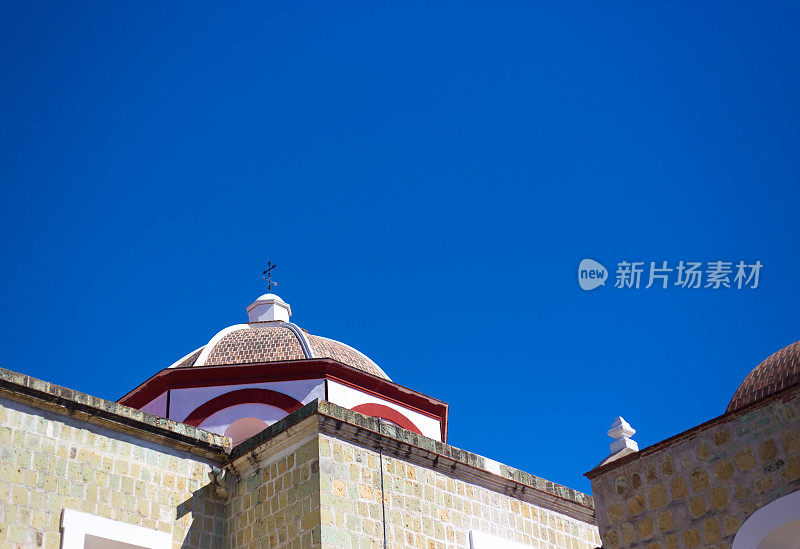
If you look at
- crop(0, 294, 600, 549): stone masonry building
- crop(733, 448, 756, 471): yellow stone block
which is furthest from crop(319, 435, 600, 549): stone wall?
crop(733, 448, 756, 471): yellow stone block

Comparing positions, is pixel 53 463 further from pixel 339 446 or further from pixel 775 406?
pixel 775 406

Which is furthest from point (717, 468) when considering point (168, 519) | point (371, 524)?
point (168, 519)

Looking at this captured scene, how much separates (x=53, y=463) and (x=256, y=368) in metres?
5.07

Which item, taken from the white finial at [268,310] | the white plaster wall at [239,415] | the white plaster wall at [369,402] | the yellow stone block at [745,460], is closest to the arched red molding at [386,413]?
the white plaster wall at [369,402]

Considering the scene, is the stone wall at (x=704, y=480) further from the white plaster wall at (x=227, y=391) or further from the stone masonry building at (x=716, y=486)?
the white plaster wall at (x=227, y=391)

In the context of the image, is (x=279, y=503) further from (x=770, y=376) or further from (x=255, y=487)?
(x=770, y=376)

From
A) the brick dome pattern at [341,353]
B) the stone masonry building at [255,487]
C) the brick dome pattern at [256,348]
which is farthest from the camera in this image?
the brick dome pattern at [341,353]

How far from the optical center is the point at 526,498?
8477 mm

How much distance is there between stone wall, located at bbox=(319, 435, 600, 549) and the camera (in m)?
7.02

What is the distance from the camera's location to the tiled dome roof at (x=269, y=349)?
12156mm

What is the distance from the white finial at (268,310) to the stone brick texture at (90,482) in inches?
248

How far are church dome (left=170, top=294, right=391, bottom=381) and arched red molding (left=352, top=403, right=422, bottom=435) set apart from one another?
0.47 meters

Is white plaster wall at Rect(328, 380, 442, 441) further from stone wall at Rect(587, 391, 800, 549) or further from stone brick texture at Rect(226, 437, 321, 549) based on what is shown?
stone wall at Rect(587, 391, 800, 549)

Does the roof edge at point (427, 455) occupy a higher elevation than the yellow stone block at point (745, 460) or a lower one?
higher
